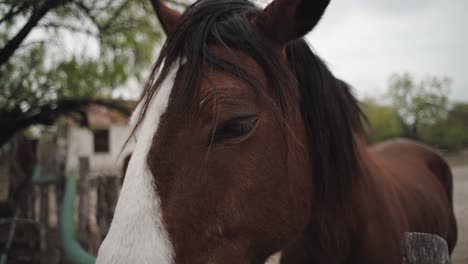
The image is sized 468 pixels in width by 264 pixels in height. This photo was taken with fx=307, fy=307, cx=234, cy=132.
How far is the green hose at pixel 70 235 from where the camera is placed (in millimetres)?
3331

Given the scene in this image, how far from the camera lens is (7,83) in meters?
4.99

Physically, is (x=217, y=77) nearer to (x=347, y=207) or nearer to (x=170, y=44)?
(x=170, y=44)

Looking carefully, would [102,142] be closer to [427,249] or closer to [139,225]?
[139,225]

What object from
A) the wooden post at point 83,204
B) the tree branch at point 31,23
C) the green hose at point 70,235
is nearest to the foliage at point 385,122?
the wooden post at point 83,204

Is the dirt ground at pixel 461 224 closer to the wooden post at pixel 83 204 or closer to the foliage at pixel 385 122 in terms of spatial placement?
the wooden post at pixel 83 204

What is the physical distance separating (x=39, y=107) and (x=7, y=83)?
0.58m

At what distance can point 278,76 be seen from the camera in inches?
54.7

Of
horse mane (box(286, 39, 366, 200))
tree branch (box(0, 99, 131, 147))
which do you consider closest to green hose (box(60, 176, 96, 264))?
tree branch (box(0, 99, 131, 147))

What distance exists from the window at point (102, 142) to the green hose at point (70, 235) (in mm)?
21193

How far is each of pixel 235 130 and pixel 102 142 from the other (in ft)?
82.1

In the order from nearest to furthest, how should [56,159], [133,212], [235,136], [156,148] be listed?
[133,212], [156,148], [235,136], [56,159]

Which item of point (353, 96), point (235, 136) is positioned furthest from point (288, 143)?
point (353, 96)

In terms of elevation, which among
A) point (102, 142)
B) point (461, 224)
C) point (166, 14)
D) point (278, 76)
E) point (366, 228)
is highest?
point (166, 14)

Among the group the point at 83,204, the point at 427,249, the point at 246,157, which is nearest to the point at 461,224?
the point at 427,249
